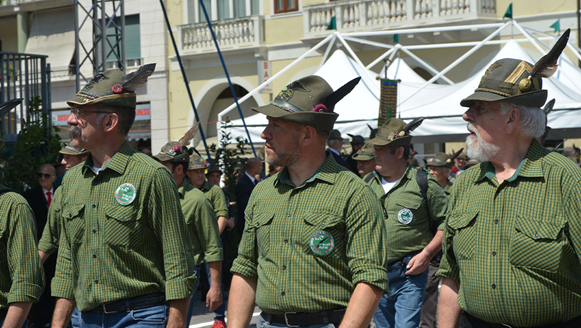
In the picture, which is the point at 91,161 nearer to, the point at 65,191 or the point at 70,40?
the point at 65,191

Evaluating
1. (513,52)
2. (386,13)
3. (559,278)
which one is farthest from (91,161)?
(386,13)

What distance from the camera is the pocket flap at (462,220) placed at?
10.9ft

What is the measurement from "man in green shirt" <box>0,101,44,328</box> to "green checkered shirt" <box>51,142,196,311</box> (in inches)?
8.4

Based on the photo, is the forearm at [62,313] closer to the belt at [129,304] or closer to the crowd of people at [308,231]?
the crowd of people at [308,231]

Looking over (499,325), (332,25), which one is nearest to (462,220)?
(499,325)

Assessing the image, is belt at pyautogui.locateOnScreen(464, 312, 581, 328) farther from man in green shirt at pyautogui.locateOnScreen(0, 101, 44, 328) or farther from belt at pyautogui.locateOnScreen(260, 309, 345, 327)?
man in green shirt at pyautogui.locateOnScreen(0, 101, 44, 328)

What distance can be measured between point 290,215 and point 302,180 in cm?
20

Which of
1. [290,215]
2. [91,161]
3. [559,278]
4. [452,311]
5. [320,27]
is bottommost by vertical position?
[452,311]

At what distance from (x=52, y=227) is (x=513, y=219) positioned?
8.95 feet

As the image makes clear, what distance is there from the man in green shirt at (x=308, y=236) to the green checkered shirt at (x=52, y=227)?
4.17ft

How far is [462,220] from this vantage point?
339 cm

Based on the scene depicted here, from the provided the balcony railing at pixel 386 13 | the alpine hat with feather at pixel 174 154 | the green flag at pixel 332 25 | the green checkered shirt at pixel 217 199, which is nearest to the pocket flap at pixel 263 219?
the alpine hat with feather at pixel 174 154

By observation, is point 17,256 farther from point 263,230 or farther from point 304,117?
point 304,117

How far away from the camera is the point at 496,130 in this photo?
10.9 feet
